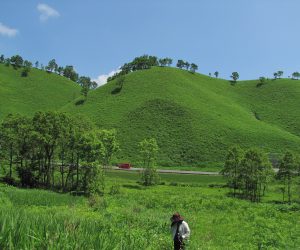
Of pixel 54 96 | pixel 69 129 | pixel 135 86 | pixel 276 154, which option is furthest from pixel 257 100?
pixel 69 129

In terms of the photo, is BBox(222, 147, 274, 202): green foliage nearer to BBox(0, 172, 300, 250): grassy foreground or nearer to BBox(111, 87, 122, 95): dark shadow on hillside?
BBox(0, 172, 300, 250): grassy foreground

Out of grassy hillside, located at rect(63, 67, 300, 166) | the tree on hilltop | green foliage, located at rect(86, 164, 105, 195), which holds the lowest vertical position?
green foliage, located at rect(86, 164, 105, 195)

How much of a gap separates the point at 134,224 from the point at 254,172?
37986 millimetres

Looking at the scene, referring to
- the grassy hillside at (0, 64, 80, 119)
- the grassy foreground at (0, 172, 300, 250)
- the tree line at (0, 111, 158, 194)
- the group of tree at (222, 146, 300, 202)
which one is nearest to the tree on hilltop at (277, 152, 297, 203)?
the group of tree at (222, 146, 300, 202)

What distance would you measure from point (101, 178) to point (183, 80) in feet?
398

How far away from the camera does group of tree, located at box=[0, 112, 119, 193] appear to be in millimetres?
56000

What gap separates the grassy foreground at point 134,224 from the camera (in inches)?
335

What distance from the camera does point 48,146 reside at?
58.6 m

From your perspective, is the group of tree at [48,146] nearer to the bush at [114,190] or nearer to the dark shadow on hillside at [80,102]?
the bush at [114,190]

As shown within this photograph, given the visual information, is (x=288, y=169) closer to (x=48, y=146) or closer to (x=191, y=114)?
(x=48, y=146)

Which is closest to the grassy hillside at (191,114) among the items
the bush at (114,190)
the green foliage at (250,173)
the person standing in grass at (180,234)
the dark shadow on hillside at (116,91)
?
the dark shadow on hillside at (116,91)

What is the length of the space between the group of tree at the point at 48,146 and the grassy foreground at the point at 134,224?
5.86m

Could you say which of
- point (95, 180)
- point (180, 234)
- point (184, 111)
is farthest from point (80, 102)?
point (180, 234)

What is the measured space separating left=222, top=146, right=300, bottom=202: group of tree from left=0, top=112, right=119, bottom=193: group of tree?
20.5 metres
